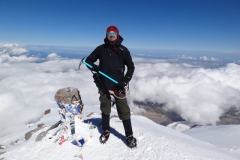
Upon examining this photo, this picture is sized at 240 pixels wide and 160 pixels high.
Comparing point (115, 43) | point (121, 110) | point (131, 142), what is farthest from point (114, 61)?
point (131, 142)

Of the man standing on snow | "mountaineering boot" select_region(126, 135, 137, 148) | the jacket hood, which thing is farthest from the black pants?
the jacket hood

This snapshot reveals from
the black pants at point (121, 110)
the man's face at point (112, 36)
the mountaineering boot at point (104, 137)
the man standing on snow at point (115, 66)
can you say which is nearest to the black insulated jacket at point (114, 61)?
the man standing on snow at point (115, 66)

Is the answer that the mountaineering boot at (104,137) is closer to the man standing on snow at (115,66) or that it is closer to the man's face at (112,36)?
the man standing on snow at (115,66)

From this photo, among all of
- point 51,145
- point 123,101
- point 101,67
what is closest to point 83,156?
point 51,145

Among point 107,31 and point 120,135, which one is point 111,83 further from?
point 120,135

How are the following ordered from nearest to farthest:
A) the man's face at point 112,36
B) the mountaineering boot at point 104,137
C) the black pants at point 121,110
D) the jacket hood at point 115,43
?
1. the man's face at point 112,36
2. the jacket hood at point 115,43
3. the black pants at point 121,110
4. the mountaineering boot at point 104,137

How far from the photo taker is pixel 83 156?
16.6 feet

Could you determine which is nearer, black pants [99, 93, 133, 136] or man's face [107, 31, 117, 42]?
man's face [107, 31, 117, 42]

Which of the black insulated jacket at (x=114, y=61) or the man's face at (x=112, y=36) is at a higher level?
the man's face at (x=112, y=36)

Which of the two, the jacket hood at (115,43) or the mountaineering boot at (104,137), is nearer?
the jacket hood at (115,43)

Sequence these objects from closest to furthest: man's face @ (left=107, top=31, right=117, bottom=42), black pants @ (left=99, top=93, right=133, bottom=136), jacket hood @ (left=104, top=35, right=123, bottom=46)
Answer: man's face @ (left=107, top=31, right=117, bottom=42) < jacket hood @ (left=104, top=35, right=123, bottom=46) < black pants @ (left=99, top=93, right=133, bottom=136)

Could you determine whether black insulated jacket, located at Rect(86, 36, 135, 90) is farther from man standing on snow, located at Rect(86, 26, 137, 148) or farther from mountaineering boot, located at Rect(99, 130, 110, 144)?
mountaineering boot, located at Rect(99, 130, 110, 144)

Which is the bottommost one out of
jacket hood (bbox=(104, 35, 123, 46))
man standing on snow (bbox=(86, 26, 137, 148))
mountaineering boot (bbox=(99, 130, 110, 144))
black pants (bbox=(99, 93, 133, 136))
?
mountaineering boot (bbox=(99, 130, 110, 144))

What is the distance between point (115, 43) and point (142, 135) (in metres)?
3.65
